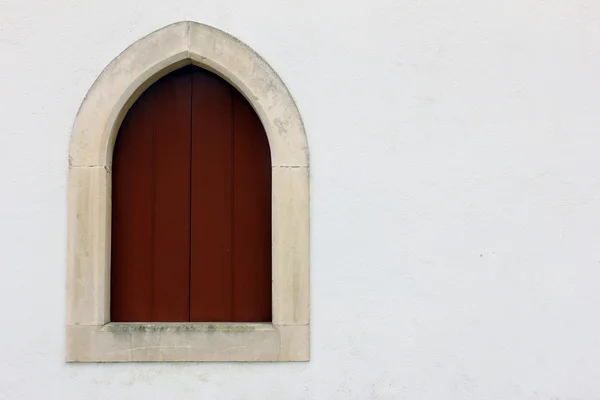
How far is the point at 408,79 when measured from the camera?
3.61 m

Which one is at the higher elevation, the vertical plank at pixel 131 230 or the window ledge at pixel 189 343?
the vertical plank at pixel 131 230

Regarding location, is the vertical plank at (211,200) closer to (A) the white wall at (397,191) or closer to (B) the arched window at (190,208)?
(B) the arched window at (190,208)

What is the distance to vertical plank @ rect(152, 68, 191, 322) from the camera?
3715 mm

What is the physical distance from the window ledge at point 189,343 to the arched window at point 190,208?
0.65 feet

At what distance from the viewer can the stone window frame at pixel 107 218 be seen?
3.51 metres

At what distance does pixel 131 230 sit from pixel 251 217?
0.74 meters

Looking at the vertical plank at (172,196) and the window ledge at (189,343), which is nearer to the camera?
the window ledge at (189,343)

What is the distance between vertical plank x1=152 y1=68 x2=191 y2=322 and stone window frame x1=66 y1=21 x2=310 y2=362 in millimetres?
181

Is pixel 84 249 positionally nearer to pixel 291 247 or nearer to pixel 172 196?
pixel 172 196

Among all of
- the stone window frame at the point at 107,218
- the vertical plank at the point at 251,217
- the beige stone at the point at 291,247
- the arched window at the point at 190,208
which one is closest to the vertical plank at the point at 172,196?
the arched window at the point at 190,208

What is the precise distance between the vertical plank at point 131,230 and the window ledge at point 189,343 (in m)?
0.22

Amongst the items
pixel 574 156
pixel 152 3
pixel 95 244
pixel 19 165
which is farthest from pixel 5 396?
pixel 574 156

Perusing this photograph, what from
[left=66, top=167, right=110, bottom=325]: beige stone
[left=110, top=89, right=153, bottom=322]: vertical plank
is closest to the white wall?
[left=66, top=167, right=110, bottom=325]: beige stone

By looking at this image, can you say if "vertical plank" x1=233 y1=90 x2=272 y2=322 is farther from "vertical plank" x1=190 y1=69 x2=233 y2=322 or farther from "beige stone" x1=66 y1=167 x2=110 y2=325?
"beige stone" x1=66 y1=167 x2=110 y2=325
